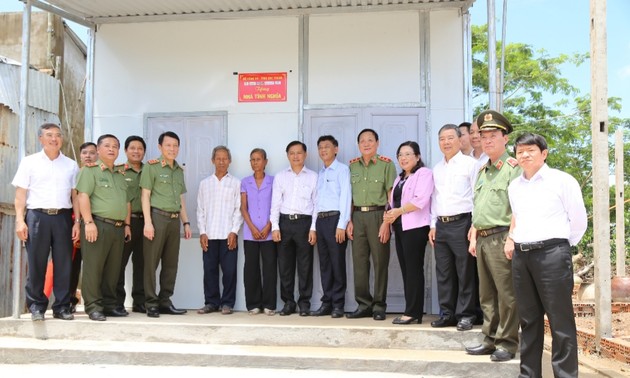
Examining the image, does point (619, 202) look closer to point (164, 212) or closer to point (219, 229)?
point (219, 229)

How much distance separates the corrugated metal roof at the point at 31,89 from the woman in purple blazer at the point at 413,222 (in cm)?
734

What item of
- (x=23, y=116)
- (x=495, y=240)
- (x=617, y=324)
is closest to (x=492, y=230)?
(x=495, y=240)

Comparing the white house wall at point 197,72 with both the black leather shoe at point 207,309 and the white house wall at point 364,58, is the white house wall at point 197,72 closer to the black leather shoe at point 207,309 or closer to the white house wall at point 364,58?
the white house wall at point 364,58

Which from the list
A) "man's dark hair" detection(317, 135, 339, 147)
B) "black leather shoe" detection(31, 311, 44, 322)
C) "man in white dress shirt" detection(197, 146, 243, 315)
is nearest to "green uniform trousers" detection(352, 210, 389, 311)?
"man's dark hair" detection(317, 135, 339, 147)

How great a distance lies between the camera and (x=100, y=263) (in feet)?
17.5

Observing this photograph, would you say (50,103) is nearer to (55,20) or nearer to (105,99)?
(55,20)

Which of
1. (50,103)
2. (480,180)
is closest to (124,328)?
(480,180)

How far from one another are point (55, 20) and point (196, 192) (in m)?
7.26

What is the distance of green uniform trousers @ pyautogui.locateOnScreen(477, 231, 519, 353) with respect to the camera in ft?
13.5

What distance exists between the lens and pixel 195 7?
20.8 ft

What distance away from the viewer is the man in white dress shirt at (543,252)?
3590 mm

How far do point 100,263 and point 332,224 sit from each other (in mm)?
2140

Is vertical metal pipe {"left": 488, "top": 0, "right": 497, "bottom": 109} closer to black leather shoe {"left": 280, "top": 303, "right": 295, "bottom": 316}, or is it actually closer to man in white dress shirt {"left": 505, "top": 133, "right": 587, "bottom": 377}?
man in white dress shirt {"left": 505, "top": 133, "right": 587, "bottom": 377}

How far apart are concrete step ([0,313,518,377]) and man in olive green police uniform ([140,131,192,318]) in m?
0.46
